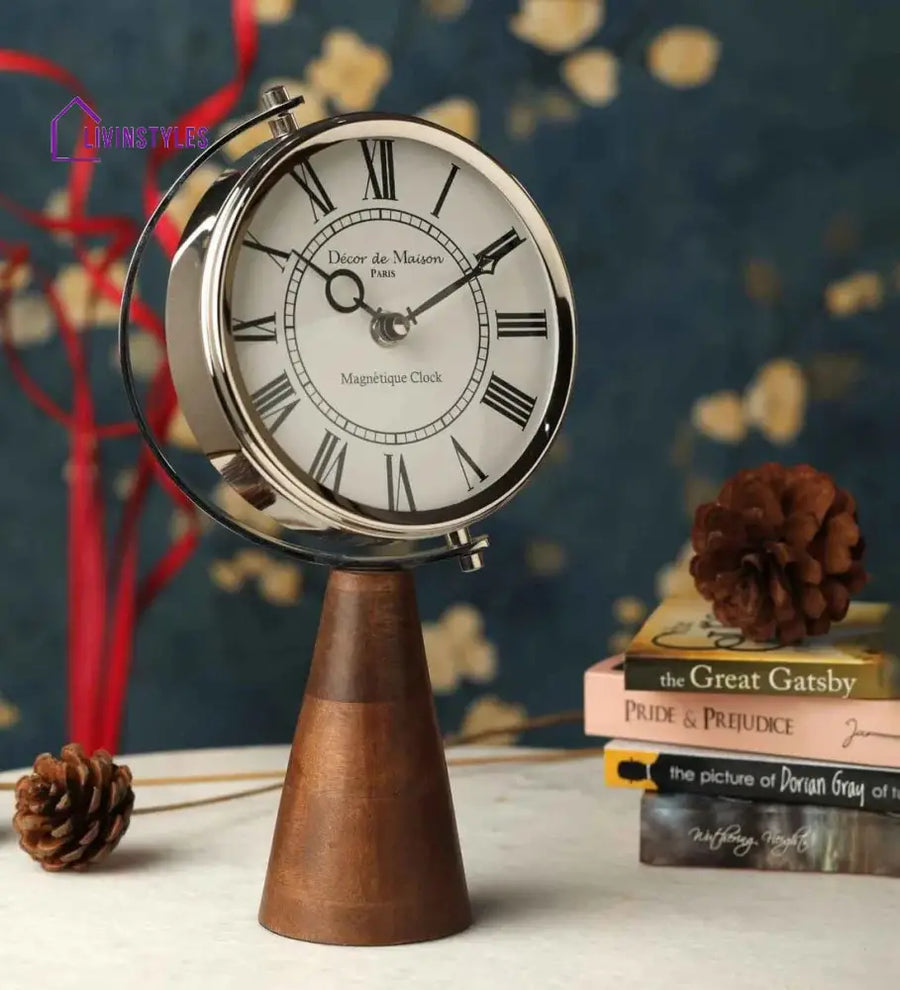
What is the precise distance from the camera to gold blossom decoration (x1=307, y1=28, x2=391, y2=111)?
1304 millimetres

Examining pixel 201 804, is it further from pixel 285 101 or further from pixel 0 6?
pixel 0 6

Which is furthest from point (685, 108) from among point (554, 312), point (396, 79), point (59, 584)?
point (59, 584)

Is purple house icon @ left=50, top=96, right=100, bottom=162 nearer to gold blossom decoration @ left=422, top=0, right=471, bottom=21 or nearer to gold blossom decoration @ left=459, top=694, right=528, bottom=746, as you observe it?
gold blossom decoration @ left=422, top=0, right=471, bottom=21

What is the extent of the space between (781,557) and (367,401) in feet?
1.23

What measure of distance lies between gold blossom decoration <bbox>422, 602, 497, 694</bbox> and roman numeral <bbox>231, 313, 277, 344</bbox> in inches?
23.6

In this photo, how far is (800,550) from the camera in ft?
3.46

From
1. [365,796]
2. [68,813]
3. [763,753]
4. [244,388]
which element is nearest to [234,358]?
[244,388]

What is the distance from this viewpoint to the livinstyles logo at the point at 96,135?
128 centimetres

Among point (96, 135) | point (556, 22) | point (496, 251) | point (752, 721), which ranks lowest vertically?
point (752, 721)

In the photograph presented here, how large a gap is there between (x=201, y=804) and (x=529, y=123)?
668 mm

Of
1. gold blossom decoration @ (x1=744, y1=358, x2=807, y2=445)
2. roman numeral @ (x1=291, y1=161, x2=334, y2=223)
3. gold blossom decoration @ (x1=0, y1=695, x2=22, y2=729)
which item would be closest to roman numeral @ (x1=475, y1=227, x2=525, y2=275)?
roman numeral @ (x1=291, y1=161, x2=334, y2=223)

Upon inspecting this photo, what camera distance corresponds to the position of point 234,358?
0.78 metres

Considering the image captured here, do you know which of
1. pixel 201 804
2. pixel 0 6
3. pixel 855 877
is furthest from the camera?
pixel 0 6

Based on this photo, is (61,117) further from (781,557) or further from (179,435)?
(781,557)
